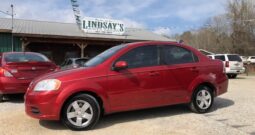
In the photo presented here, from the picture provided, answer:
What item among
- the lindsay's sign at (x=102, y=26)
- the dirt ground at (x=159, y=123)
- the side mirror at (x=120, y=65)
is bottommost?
the dirt ground at (x=159, y=123)

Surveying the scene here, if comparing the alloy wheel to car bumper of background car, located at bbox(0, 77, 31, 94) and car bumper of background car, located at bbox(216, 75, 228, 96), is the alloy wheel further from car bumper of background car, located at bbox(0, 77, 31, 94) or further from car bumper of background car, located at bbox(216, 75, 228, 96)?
car bumper of background car, located at bbox(0, 77, 31, 94)

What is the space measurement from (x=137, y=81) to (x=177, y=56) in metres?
1.27

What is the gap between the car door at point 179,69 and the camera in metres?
7.08

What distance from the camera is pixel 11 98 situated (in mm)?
10219

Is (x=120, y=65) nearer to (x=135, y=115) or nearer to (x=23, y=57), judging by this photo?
(x=135, y=115)

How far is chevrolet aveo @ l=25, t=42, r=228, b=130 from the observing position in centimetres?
600

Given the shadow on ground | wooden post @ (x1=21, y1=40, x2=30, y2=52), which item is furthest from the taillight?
wooden post @ (x1=21, y1=40, x2=30, y2=52)

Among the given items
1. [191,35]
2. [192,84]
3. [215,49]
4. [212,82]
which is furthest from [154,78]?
[191,35]

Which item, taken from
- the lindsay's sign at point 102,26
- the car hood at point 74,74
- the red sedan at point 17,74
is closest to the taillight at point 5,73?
the red sedan at point 17,74

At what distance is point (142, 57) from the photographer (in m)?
6.87

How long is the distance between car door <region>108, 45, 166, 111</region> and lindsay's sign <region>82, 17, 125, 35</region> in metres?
20.2

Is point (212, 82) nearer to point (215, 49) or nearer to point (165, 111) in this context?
point (165, 111)

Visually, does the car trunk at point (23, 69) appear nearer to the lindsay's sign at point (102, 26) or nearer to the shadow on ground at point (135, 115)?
the shadow on ground at point (135, 115)

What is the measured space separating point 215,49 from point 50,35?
37951 millimetres
